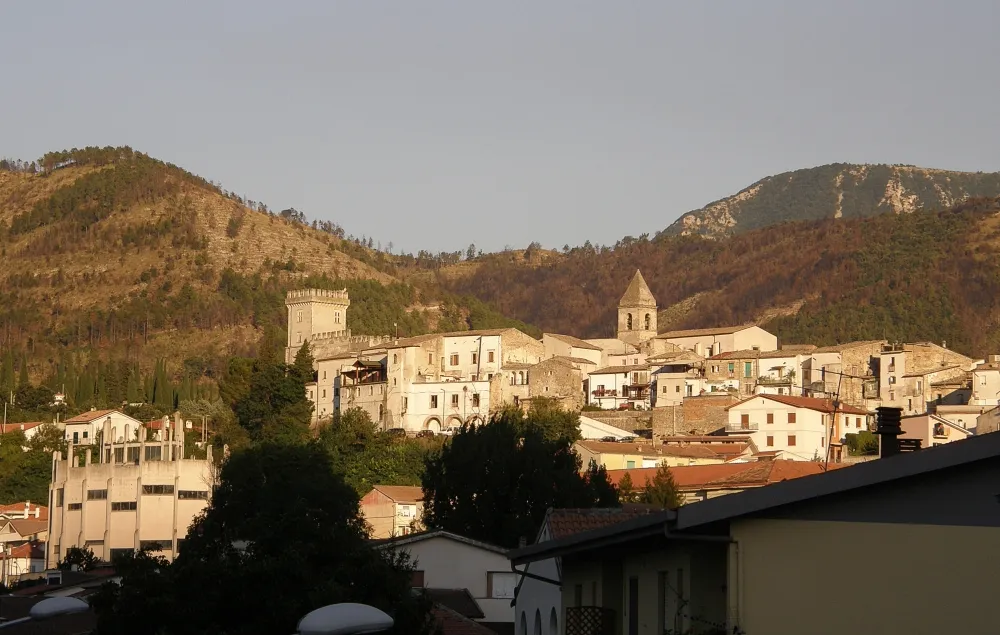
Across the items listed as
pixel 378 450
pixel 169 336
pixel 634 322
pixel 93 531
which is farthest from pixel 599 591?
pixel 169 336

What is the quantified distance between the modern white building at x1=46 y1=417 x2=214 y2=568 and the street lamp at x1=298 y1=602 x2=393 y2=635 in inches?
2524

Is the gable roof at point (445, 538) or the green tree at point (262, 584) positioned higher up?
the green tree at point (262, 584)

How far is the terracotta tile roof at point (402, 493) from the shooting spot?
68562 mm

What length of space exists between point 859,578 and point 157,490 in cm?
6776

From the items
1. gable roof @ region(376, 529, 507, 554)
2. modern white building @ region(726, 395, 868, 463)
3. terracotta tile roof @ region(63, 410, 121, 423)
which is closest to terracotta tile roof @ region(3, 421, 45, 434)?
terracotta tile roof @ region(63, 410, 121, 423)

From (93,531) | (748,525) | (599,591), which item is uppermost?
(748,525)

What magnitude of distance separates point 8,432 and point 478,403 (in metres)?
28.1

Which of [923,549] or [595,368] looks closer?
[923,549]

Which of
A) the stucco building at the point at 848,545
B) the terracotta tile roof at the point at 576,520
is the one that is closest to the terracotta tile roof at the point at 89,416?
the terracotta tile roof at the point at 576,520

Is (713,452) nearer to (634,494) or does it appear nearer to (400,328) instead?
(634,494)

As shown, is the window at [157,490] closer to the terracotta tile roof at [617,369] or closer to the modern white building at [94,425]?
the modern white building at [94,425]

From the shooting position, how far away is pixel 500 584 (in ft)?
109

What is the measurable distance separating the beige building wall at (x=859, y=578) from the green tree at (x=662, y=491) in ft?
174

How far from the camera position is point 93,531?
74125mm
